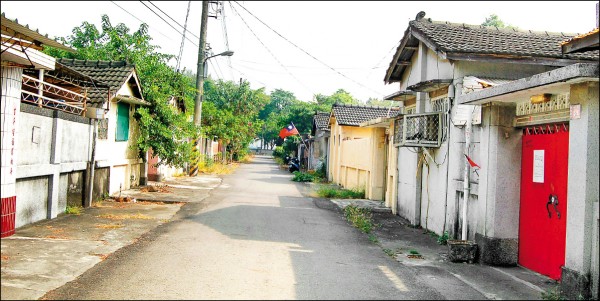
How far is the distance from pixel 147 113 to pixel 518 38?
12.2 meters

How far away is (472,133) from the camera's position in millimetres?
9602

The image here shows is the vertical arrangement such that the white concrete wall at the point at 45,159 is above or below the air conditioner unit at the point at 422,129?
below

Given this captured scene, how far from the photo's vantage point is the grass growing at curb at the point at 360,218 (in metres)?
12.2

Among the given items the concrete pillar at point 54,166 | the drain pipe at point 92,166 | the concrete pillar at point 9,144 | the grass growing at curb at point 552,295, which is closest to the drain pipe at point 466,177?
the grass growing at curb at point 552,295

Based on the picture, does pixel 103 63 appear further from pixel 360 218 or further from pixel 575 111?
pixel 575 111

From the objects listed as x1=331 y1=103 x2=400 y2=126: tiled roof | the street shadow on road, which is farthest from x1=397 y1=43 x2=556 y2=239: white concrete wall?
x1=331 y1=103 x2=400 y2=126: tiled roof

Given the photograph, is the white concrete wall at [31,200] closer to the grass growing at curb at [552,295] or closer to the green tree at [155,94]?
the green tree at [155,94]

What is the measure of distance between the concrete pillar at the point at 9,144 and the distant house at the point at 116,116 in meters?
5.04

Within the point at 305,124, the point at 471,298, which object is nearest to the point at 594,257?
the point at 471,298

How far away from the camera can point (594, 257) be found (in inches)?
237

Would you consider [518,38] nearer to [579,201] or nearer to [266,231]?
[579,201]

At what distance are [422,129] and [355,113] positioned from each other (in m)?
16.7

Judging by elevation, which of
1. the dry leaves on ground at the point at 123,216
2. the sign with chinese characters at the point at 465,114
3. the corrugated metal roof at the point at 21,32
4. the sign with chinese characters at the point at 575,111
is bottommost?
the dry leaves on ground at the point at 123,216

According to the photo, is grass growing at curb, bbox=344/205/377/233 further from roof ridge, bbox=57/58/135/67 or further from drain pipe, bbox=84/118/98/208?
roof ridge, bbox=57/58/135/67
